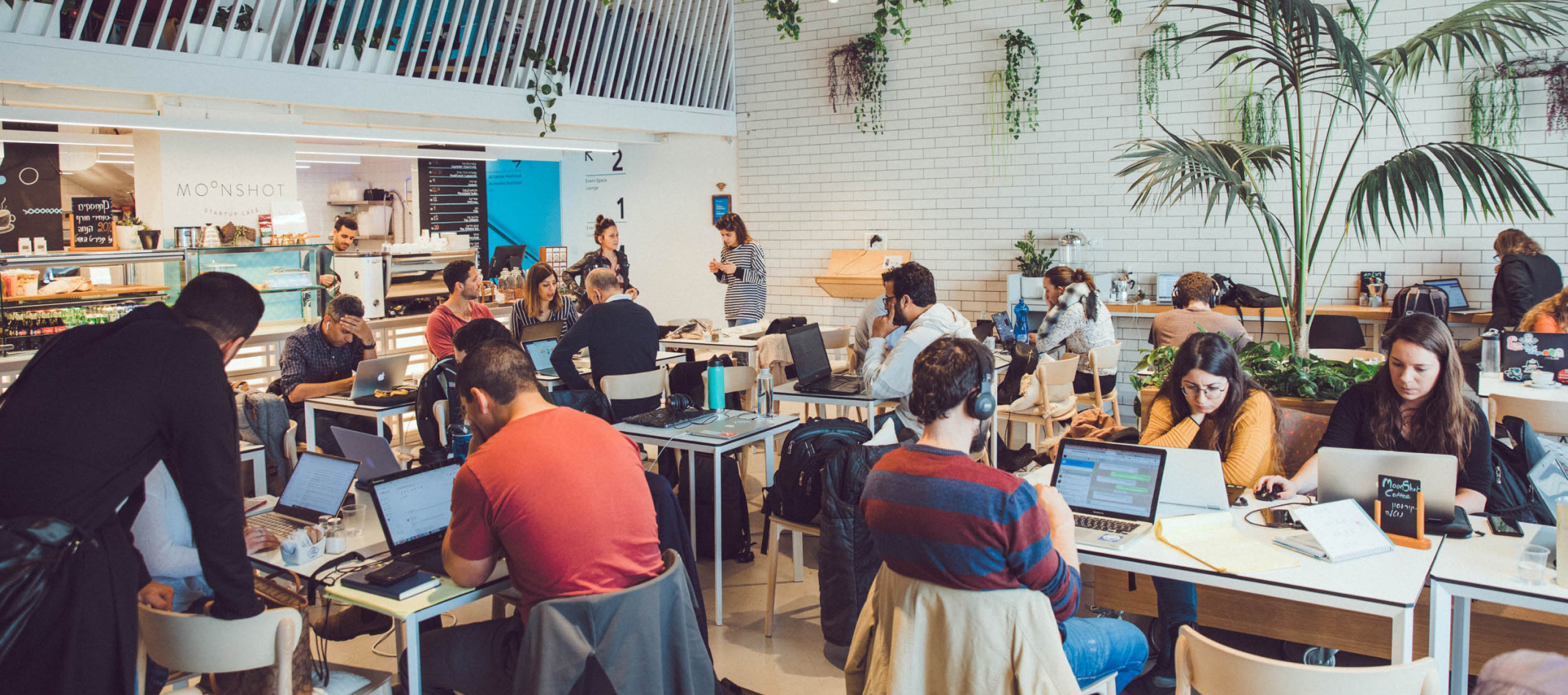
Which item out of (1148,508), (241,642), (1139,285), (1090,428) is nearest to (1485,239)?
(1139,285)

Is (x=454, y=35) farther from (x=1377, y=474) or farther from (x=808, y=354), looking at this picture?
(x=1377, y=474)

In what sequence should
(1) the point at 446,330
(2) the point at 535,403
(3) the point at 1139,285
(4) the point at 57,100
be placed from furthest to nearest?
(3) the point at 1139,285, (4) the point at 57,100, (1) the point at 446,330, (2) the point at 535,403

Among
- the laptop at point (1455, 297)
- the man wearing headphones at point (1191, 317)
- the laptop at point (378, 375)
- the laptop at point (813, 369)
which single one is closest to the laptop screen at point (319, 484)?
the laptop at point (378, 375)

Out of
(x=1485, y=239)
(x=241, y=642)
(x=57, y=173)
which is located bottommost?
(x=241, y=642)

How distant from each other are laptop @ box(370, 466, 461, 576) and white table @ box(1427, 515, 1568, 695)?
8.69ft

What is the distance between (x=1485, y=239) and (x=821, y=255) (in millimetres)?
5900

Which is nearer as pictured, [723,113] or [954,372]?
[954,372]

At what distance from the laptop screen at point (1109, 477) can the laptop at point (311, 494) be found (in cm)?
229

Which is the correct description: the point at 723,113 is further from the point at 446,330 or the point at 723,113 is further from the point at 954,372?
the point at 954,372

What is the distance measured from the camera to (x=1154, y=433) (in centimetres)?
376

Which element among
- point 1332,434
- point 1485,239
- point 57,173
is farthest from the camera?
point 57,173

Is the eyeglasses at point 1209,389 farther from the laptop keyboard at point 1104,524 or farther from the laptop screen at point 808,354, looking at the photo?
the laptop screen at point 808,354

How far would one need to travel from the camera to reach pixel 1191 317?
19.8ft

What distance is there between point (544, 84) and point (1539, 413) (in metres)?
7.73
